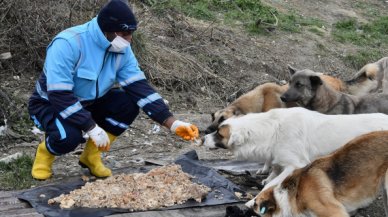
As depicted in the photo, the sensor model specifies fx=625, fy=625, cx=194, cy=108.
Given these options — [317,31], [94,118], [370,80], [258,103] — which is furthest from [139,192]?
[317,31]

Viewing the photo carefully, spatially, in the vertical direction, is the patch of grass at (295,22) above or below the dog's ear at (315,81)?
below

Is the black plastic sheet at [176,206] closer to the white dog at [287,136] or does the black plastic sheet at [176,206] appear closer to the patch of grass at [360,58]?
the white dog at [287,136]

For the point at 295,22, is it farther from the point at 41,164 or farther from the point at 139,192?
the point at 139,192

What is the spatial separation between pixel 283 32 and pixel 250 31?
78 centimetres

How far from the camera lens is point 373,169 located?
4.49 metres

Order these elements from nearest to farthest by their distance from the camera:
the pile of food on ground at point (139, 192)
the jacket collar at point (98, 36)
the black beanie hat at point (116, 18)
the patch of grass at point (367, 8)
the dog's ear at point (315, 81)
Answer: the pile of food on ground at point (139, 192) < the black beanie hat at point (116, 18) < the jacket collar at point (98, 36) < the dog's ear at point (315, 81) < the patch of grass at point (367, 8)

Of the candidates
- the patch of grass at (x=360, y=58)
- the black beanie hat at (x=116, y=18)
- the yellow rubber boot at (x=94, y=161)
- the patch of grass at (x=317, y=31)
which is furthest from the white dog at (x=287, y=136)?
the patch of grass at (x=317, y=31)

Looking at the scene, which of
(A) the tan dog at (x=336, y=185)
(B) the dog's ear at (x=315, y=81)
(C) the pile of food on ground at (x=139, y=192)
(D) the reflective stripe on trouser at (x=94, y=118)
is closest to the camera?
(A) the tan dog at (x=336, y=185)

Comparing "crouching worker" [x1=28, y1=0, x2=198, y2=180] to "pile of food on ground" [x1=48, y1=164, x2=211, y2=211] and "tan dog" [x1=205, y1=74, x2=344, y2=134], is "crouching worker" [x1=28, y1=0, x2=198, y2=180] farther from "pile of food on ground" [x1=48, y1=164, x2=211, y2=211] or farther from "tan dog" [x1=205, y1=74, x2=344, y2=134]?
"tan dog" [x1=205, y1=74, x2=344, y2=134]

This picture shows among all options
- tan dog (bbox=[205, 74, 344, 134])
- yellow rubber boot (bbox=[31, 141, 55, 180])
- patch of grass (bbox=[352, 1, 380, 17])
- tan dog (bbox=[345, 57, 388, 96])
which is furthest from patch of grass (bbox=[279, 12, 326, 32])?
yellow rubber boot (bbox=[31, 141, 55, 180])

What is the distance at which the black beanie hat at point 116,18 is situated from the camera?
203 inches

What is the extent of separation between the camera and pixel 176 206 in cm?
502

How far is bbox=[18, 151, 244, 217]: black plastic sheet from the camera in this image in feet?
15.9

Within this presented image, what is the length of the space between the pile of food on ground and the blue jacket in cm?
51
